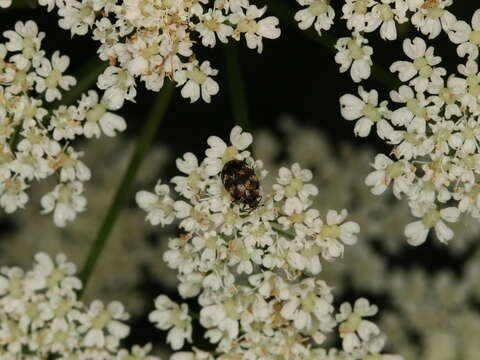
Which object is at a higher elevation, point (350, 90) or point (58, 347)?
point (350, 90)

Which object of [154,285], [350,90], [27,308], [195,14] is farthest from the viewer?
[154,285]

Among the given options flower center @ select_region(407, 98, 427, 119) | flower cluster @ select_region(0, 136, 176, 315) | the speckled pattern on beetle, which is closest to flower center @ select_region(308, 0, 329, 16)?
flower center @ select_region(407, 98, 427, 119)

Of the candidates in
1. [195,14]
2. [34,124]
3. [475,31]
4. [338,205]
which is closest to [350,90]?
[338,205]

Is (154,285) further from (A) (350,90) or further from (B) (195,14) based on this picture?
(B) (195,14)

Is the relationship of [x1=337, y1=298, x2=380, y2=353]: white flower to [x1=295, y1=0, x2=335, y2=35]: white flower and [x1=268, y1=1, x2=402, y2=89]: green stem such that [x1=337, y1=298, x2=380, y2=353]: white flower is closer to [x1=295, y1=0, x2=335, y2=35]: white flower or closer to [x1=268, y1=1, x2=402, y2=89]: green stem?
[x1=268, y1=1, x2=402, y2=89]: green stem

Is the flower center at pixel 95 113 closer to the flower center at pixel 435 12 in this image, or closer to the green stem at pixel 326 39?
the green stem at pixel 326 39

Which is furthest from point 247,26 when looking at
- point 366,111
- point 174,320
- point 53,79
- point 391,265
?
point 391,265
